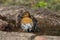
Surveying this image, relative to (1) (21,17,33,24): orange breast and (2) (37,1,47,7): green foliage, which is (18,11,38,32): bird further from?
(2) (37,1,47,7): green foliage

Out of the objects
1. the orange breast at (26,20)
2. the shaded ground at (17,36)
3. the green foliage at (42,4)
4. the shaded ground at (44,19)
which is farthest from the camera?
the green foliage at (42,4)

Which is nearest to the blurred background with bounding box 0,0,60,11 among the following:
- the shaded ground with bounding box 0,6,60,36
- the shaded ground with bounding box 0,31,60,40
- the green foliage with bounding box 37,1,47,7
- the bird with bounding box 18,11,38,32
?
the green foliage with bounding box 37,1,47,7

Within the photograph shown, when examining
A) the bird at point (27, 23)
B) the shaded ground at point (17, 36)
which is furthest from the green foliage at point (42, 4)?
the shaded ground at point (17, 36)

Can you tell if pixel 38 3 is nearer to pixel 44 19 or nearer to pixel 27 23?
pixel 44 19

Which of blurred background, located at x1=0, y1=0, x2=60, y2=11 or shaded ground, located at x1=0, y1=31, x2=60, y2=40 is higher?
blurred background, located at x1=0, y1=0, x2=60, y2=11

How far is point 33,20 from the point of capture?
5.24 meters

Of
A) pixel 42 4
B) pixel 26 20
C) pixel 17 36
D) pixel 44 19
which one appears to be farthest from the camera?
pixel 42 4

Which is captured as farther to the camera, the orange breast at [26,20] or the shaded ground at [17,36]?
the orange breast at [26,20]

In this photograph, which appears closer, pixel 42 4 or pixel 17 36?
pixel 17 36

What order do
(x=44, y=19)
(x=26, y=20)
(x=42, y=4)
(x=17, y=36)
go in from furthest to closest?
(x=42, y=4) < (x=44, y=19) < (x=26, y=20) < (x=17, y=36)

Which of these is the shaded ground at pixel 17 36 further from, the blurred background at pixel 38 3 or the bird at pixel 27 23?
the blurred background at pixel 38 3

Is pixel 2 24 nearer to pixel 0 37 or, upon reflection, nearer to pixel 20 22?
pixel 20 22

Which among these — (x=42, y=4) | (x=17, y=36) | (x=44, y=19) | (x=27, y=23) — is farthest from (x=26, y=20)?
(x=42, y=4)

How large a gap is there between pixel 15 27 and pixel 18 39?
0.84 metres
